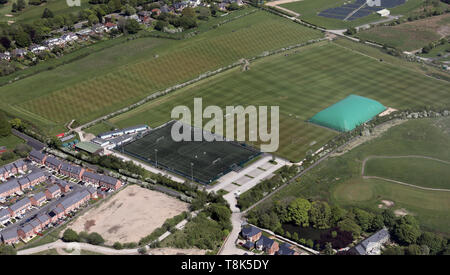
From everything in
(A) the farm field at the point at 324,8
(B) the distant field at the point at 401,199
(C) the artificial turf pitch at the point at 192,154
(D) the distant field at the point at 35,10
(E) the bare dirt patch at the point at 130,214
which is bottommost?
(B) the distant field at the point at 401,199

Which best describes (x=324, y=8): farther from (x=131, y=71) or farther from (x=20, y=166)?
(x=20, y=166)

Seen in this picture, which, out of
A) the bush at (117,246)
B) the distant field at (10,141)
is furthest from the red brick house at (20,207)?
the distant field at (10,141)

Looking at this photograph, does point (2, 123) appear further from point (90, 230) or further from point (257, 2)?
point (257, 2)

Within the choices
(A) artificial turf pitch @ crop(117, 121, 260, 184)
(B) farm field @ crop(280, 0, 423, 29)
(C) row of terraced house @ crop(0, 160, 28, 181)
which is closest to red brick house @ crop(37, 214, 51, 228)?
(C) row of terraced house @ crop(0, 160, 28, 181)

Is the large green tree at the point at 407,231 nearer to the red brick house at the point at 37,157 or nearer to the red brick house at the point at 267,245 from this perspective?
the red brick house at the point at 267,245

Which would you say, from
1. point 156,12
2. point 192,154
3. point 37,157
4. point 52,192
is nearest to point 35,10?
point 156,12

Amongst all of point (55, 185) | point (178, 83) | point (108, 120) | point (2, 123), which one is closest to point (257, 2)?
point (178, 83)

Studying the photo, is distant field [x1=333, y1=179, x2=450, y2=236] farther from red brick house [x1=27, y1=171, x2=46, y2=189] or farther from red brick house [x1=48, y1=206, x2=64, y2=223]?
red brick house [x1=27, y1=171, x2=46, y2=189]
